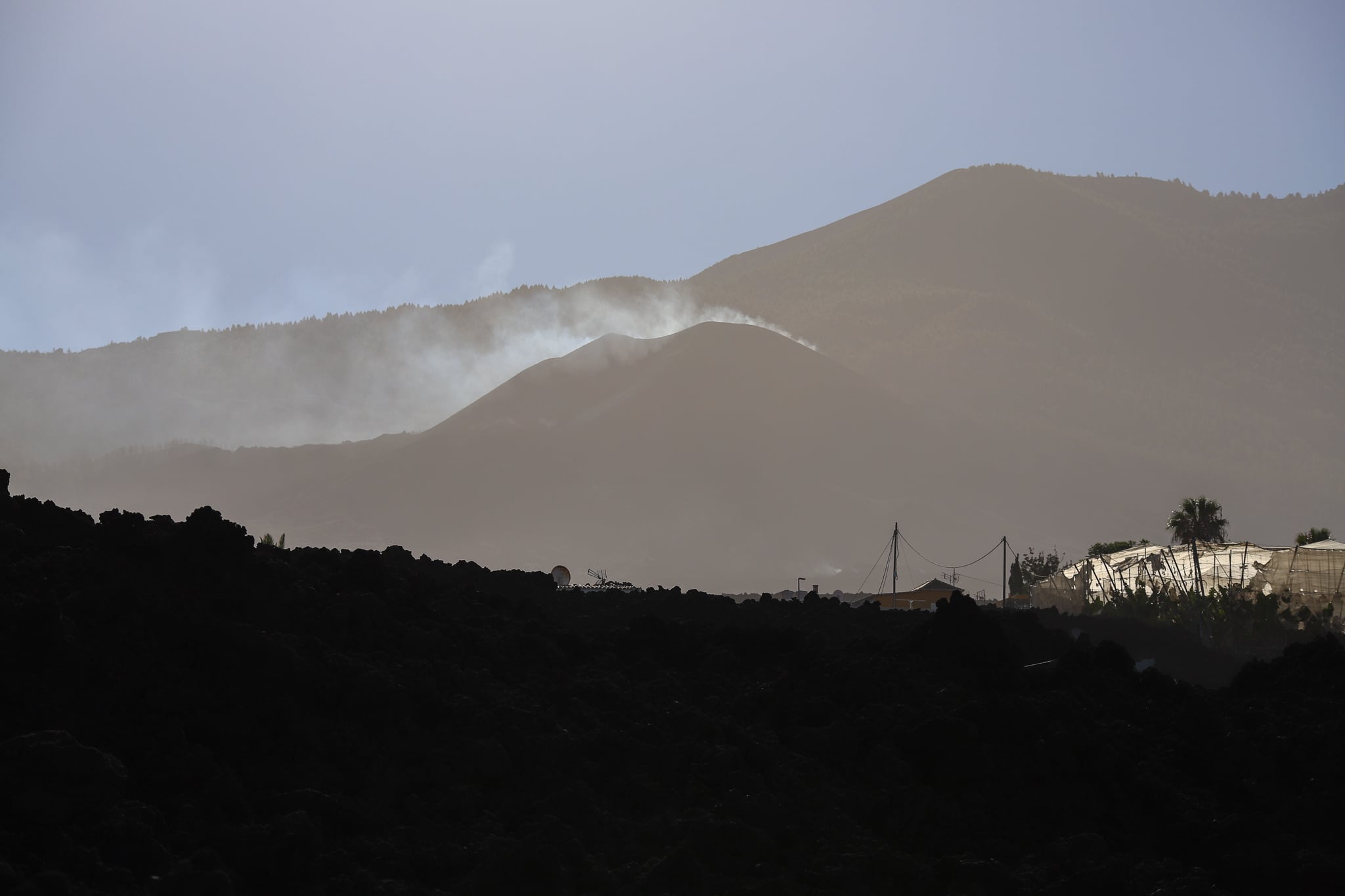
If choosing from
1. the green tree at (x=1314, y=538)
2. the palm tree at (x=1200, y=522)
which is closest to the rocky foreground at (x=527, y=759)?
the green tree at (x=1314, y=538)

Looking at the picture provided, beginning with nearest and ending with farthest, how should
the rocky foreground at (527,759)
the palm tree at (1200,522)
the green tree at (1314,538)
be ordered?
the rocky foreground at (527,759) → the green tree at (1314,538) → the palm tree at (1200,522)

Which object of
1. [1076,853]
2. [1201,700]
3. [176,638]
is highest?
[176,638]

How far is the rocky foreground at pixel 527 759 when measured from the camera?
9.16 meters

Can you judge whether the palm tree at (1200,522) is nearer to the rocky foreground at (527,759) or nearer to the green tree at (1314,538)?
the green tree at (1314,538)

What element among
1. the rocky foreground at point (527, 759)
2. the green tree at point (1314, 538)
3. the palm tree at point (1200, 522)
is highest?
the palm tree at point (1200, 522)

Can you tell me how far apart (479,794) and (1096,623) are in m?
38.5

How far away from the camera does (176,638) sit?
11047 mm

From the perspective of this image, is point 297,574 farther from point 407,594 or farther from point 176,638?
point 176,638

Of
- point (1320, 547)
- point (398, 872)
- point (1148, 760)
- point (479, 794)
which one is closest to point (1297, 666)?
point (1148, 760)

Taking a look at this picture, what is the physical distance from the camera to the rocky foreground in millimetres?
9164

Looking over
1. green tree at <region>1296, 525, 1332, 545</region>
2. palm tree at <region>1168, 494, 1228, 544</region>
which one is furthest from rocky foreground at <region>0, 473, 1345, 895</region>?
palm tree at <region>1168, 494, 1228, 544</region>

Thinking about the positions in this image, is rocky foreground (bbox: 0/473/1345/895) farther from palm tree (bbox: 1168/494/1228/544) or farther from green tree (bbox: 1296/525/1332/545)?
palm tree (bbox: 1168/494/1228/544)

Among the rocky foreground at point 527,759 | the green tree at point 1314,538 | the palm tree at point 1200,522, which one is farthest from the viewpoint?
the palm tree at point 1200,522

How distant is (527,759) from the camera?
1148cm
